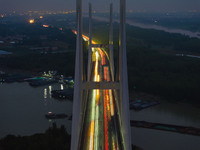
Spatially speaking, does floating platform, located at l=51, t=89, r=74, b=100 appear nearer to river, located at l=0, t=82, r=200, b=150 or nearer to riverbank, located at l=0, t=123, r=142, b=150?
river, located at l=0, t=82, r=200, b=150

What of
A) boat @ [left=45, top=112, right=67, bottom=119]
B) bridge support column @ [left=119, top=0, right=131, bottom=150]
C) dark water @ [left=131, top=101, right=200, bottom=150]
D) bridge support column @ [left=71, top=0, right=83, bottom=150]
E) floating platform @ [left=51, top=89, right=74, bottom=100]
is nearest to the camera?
bridge support column @ [left=71, top=0, right=83, bottom=150]

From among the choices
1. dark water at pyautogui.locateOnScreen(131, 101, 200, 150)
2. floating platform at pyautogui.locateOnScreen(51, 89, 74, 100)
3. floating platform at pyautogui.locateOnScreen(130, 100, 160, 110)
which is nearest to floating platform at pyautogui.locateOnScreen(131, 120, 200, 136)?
dark water at pyautogui.locateOnScreen(131, 101, 200, 150)

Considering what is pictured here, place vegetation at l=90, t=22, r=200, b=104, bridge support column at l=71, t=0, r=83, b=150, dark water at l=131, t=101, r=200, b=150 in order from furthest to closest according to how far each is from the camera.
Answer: vegetation at l=90, t=22, r=200, b=104
dark water at l=131, t=101, r=200, b=150
bridge support column at l=71, t=0, r=83, b=150

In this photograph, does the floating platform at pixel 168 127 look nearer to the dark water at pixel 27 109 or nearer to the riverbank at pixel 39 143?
the dark water at pixel 27 109

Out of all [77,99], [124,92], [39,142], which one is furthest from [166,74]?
[77,99]

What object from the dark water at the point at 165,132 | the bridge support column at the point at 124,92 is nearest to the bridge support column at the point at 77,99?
the bridge support column at the point at 124,92

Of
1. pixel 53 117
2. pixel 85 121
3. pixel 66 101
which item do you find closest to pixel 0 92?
pixel 66 101

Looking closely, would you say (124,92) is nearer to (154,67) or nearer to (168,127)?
(168,127)

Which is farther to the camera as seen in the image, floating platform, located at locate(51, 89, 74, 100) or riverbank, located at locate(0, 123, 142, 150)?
floating platform, located at locate(51, 89, 74, 100)

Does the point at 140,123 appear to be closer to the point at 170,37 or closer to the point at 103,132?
the point at 103,132
